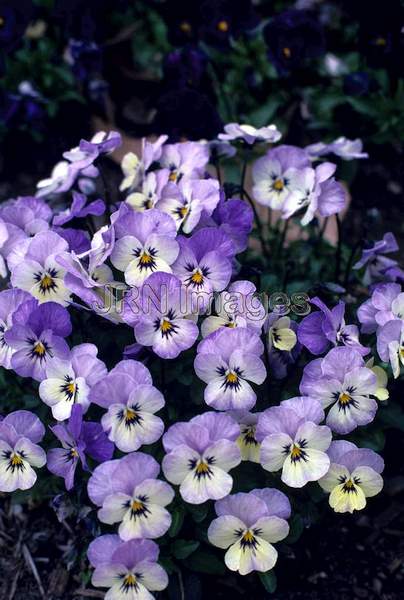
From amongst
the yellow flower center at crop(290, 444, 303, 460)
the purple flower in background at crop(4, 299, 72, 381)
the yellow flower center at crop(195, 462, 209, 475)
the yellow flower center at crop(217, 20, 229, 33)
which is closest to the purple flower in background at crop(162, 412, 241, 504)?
the yellow flower center at crop(195, 462, 209, 475)

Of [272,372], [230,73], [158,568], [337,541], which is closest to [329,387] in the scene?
[272,372]

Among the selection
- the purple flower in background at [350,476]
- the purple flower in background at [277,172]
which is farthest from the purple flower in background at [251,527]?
the purple flower in background at [277,172]

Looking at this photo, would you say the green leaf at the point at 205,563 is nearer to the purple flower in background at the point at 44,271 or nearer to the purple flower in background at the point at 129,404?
the purple flower in background at the point at 129,404

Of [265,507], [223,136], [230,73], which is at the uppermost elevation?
[223,136]

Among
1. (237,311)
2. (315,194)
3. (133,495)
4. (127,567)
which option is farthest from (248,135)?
(127,567)

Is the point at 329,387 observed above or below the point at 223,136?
below

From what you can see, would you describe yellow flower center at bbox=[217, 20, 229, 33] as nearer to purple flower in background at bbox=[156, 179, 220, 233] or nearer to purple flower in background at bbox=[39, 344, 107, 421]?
purple flower in background at bbox=[156, 179, 220, 233]

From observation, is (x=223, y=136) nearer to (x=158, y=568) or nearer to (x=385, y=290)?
(x=385, y=290)
